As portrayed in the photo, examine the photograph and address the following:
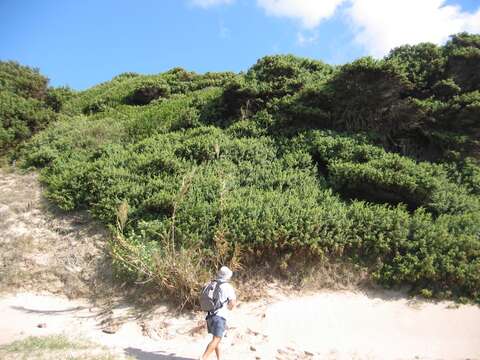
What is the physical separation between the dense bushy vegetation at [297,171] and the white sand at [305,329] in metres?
0.50

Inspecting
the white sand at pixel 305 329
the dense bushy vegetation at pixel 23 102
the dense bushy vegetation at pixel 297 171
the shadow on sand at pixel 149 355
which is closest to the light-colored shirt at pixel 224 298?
the white sand at pixel 305 329

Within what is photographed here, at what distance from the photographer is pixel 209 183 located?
8836 mm

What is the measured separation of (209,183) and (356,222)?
119 inches

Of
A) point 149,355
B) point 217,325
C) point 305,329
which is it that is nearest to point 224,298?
point 217,325

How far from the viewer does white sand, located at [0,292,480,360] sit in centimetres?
591

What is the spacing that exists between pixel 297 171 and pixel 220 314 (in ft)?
16.3

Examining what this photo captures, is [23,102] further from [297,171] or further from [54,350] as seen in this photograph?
[54,350]

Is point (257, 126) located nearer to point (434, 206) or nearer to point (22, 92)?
point (434, 206)

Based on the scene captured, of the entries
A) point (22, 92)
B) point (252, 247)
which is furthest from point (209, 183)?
point (22, 92)

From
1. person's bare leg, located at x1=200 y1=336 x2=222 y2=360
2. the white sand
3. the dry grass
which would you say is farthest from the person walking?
the dry grass

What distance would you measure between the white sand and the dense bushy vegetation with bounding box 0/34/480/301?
0.50 metres

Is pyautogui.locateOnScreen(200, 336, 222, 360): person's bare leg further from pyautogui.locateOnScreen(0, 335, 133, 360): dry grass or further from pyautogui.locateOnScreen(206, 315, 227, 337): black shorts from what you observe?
pyautogui.locateOnScreen(0, 335, 133, 360): dry grass

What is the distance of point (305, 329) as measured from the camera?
6391 millimetres

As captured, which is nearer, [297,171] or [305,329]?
[305,329]
